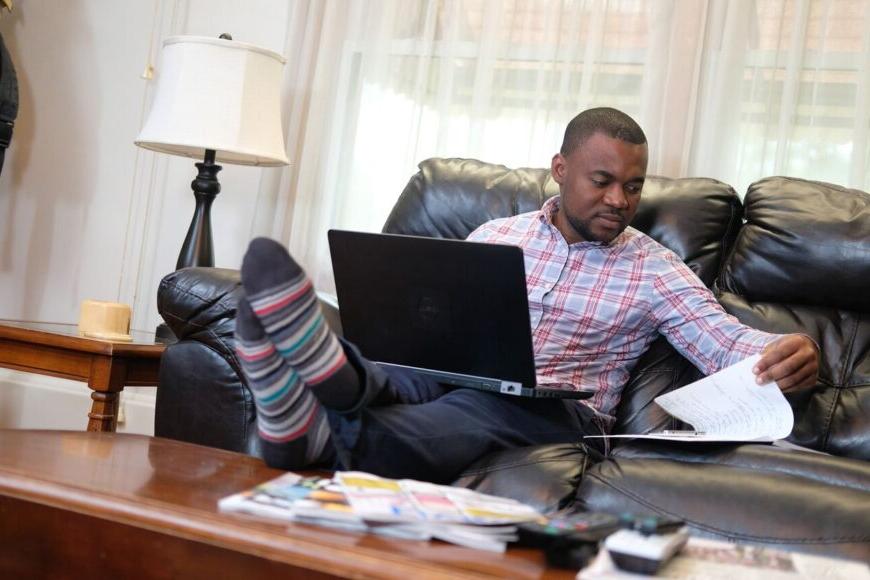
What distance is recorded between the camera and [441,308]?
161 cm

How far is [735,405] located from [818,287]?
49 cm

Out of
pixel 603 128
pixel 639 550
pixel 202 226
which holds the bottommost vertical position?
pixel 639 550

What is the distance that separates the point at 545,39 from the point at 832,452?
1292 mm

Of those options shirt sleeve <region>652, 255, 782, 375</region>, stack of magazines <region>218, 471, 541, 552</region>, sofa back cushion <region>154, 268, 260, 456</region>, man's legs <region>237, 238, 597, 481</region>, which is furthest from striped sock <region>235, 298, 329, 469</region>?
shirt sleeve <region>652, 255, 782, 375</region>

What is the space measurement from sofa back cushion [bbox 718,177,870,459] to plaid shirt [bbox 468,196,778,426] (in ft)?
0.53

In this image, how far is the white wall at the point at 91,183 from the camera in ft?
9.94

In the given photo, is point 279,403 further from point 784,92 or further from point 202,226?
point 784,92

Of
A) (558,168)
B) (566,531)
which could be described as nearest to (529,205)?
(558,168)

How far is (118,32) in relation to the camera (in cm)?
312

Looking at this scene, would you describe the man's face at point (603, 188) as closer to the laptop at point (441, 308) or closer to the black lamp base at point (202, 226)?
the laptop at point (441, 308)

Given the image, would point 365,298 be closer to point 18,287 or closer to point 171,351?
point 171,351

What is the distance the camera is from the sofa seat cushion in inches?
48.5

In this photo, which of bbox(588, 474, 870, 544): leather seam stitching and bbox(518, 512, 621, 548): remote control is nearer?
bbox(518, 512, 621, 548): remote control

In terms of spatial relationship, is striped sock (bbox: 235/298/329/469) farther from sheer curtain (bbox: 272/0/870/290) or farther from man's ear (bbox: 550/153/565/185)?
sheer curtain (bbox: 272/0/870/290)
